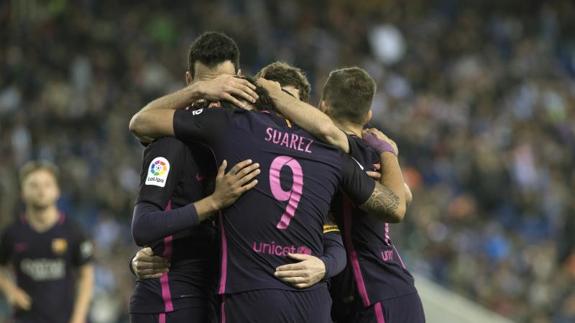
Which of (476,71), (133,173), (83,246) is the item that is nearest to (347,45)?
(476,71)

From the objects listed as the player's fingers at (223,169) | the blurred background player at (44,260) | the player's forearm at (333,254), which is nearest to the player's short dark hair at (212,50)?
the player's fingers at (223,169)

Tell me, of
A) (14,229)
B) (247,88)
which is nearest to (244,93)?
(247,88)

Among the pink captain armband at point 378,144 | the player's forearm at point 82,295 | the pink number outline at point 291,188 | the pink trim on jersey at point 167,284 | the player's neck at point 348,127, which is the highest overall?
the player's neck at point 348,127

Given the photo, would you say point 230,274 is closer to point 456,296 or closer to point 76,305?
point 76,305

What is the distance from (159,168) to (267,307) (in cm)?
78

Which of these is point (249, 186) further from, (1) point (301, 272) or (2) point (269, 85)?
(2) point (269, 85)

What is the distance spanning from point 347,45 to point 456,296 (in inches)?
272

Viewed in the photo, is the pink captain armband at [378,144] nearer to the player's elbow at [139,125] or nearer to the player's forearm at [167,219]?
the player's forearm at [167,219]

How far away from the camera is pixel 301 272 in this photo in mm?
4824

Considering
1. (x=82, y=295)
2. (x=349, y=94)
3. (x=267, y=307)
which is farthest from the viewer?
(x=82, y=295)

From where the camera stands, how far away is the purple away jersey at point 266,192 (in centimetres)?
482

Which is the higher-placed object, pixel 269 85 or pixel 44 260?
pixel 269 85

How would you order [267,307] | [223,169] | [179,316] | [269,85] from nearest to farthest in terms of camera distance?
[267,307], [223,169], [179,316], [269,85]

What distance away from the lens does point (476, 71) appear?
18.4 m
